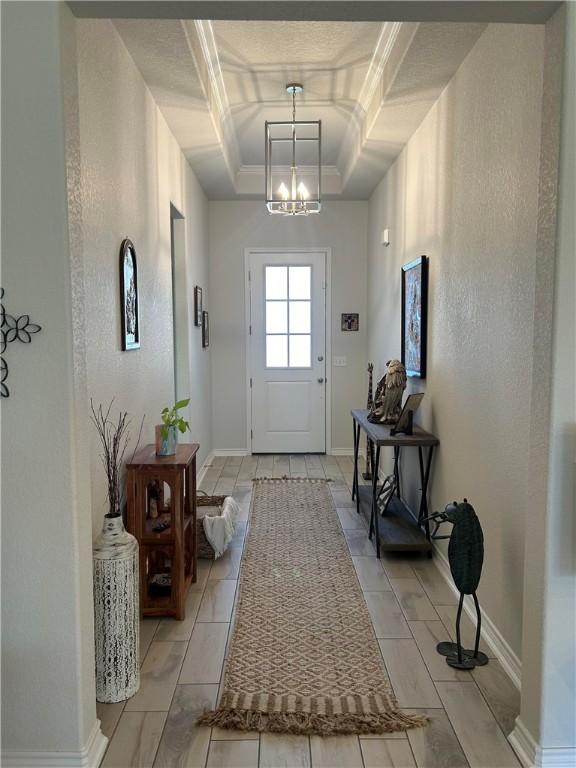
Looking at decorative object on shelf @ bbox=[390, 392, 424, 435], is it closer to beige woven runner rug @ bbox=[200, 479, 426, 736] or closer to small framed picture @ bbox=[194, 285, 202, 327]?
beige woven runner rug @ bbox=[200, 479, 426, 736]

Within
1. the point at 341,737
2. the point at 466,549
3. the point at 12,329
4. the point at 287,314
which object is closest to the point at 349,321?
the point at 287,314

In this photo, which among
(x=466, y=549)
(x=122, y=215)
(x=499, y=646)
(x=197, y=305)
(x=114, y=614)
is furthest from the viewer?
(x=197, y=305)

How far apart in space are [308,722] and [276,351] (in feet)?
14.8

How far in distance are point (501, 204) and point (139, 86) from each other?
196 centimetres

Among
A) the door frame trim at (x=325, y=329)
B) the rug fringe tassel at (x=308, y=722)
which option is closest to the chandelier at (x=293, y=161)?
the door frame trim at (x=325, y=329)

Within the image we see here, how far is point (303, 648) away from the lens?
97.6 inches

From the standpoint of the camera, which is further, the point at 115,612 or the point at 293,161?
the point at 293,161

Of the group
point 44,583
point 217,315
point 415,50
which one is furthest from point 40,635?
point 217,315

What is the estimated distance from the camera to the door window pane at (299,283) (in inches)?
243

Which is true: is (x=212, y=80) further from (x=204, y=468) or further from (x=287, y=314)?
(x=204, y=468)

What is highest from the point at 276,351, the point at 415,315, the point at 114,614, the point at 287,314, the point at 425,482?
the point at 287,314

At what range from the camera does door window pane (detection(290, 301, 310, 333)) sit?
618cm

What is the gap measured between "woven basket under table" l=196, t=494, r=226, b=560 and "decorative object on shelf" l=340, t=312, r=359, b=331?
110 inches

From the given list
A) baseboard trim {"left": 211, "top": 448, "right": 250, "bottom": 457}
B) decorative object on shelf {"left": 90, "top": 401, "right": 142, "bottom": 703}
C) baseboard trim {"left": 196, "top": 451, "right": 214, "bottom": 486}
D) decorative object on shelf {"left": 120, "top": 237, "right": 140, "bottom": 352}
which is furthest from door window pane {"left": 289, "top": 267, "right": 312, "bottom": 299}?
decorative object on shelf {"left": 90, "top": 401, "right": 142, "bottom": 703}
